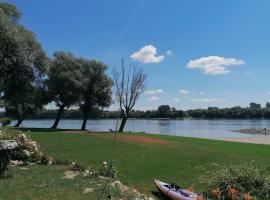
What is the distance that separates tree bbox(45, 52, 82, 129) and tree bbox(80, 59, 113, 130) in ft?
3.63

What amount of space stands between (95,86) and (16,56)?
73.8ft

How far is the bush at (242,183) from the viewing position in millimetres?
6082

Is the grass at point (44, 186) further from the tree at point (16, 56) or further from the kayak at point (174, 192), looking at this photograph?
the tree at point (16, 56)

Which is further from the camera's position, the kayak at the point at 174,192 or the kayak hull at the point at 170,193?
the kayak hull at the point at 170,193

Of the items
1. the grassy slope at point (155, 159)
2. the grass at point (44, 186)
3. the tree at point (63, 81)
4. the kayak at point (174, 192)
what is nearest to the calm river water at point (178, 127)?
the grassy slope at point (155, 159)

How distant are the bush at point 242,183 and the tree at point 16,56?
610 inches

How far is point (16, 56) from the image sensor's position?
2128 cm

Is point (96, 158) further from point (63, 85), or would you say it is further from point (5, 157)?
point (63, 85)

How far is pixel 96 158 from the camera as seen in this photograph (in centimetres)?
1567

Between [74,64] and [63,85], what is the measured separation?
3.48 m

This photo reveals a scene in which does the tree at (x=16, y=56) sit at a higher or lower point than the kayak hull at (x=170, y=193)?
higher

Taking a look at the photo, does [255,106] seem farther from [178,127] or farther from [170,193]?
[170,193]

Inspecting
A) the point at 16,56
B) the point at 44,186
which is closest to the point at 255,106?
the point at 16,56

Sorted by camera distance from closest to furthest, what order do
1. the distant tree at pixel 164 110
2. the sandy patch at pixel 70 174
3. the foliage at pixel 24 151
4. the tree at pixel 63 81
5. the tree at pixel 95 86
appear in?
the sandy patch at pixel 70 174, the foliage at pixel 24 151, the tree at pixel 63 81, the tree at pixel 95 86, the distant tree at pixel 164 110
